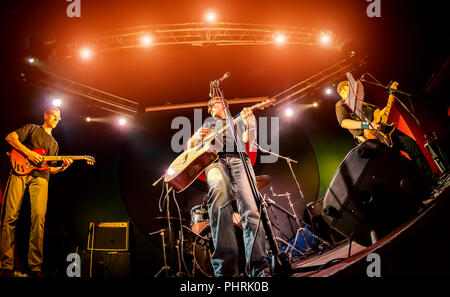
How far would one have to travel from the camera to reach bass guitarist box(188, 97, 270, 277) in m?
2.19

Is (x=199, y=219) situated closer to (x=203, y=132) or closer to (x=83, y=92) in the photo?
(x=203, y=132)

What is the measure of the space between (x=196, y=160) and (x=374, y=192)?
198 cm

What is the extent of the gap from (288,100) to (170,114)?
3.53 m

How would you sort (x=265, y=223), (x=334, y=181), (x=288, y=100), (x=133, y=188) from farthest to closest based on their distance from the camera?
(x=288, y=100) → (x=133, y=188) → (x=334, y=181) → (x=265, y=223)

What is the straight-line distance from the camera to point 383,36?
5.42m

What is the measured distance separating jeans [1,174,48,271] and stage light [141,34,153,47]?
3.56 metres

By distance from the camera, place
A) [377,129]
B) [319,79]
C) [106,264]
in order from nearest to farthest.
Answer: [377,129] < [106,264] < [319,79]

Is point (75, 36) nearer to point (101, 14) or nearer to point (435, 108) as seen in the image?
point (101, 14)

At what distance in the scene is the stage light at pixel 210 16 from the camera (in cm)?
514

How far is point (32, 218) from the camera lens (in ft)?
11.6

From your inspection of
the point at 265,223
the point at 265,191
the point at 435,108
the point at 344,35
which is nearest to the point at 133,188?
the point at 265,191

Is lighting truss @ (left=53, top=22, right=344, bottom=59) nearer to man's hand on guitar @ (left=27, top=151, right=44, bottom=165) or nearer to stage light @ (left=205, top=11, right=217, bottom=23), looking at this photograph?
stage light @ (left=205, top=11, right=217, bottom=23)

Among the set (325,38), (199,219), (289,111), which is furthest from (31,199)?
(325,38)

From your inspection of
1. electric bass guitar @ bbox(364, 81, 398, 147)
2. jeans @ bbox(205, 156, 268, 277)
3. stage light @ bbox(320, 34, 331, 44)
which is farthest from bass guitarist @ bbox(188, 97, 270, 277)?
stage light @ bbox(320, 34, 331, 44)
